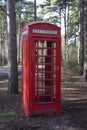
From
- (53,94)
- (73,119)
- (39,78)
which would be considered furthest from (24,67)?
(73,119)

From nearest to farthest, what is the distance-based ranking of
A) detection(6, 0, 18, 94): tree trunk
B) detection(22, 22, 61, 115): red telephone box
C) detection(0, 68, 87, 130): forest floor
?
1. detection(0, 68, 87, 130): forest floor
2. detection(22, 22, 61, 115): red telephone box
3. detection(6, 0, 18, 94): tree trunk

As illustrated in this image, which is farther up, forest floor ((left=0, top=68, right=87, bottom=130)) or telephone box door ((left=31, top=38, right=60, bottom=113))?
telephone box door ((left=31, top=38, right=60, bottom=113))

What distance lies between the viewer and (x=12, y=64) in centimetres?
1113

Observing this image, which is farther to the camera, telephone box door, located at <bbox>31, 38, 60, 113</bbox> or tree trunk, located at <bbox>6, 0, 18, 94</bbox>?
tree trunk, located at <bbox>6, 0, 18, 94</bbox>

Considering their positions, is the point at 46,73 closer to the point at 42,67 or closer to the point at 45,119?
the point at 42,67

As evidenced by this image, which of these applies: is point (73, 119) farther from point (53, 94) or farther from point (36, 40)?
point (36, 40)

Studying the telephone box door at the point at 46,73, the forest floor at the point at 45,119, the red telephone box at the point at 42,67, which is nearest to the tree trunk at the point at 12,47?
the forest floor at the point at 45,119

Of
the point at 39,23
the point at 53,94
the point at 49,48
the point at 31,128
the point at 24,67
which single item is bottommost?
the point at 31,128

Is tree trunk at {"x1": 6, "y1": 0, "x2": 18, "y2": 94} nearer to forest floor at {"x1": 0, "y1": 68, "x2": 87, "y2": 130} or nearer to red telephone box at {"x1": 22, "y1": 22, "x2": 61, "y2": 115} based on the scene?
forest floor at {"x1": 0, "y1": 68, "x2": 87, "y2": 130}

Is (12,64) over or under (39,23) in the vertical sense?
under

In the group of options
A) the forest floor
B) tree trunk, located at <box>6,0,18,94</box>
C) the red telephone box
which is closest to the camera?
the forest floor

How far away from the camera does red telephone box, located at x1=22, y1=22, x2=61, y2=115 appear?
25.5 ft

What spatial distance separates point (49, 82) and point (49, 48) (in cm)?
95

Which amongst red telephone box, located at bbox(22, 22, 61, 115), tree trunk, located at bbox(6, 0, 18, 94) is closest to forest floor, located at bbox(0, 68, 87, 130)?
red telephone box, located at bbox(22, 22, 61, 115)
